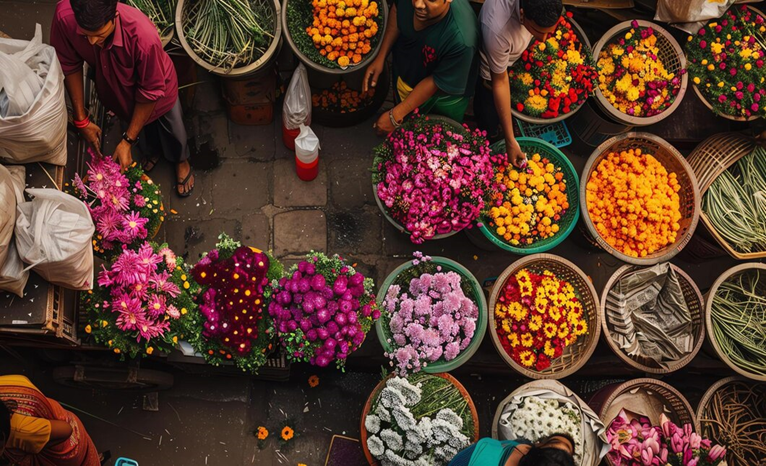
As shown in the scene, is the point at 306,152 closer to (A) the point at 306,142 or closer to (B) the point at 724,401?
(A) the point at 306,142

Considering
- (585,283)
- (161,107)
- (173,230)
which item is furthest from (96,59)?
(585,283)

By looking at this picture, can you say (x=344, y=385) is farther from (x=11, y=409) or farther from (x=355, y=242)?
(x=11, y=409)

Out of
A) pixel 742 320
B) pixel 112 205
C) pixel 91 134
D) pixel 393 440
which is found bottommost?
pixel 393 440

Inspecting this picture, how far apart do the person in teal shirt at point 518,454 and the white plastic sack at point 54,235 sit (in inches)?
85.3

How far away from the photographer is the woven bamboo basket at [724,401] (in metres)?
3.69

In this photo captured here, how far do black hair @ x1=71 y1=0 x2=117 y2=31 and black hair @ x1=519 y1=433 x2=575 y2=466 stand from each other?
9.50ft

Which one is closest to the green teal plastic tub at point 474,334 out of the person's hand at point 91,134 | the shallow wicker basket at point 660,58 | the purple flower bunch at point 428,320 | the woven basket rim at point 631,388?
the purple flower bunch at point 428,320

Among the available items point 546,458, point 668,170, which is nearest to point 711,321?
point 668,170

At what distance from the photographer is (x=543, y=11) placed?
2.83m

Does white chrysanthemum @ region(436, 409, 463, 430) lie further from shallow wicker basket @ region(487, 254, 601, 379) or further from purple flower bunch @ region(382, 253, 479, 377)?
shallow wicker basket @ region(487, 254, 601, 379)

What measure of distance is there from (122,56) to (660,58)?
3.84 metres

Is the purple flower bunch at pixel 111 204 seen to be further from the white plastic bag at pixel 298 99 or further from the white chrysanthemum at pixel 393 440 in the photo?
the white chrysanthemum at pixel 393 440

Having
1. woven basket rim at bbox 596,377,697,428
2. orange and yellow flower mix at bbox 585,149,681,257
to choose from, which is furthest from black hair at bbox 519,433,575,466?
orange and yellow flower mix at bbox 585,149,681,257

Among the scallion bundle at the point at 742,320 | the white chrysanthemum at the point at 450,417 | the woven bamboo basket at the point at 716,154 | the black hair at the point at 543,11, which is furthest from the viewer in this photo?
the woven bamboo basket at the point at 716,154
